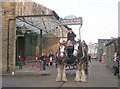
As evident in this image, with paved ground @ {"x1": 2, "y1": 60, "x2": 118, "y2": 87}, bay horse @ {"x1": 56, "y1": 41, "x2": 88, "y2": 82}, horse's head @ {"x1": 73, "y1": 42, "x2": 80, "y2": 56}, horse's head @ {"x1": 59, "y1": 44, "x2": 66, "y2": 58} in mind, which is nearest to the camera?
paved ground @ {"x1": 2, "y1": 60, "x2": 118, "y2": 87}

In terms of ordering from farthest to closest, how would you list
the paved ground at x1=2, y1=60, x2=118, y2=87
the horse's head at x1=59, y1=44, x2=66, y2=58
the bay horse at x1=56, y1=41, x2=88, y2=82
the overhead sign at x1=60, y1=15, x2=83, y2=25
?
the overhead sign at x1=60, y1=15, x2=83, y2=25
the bay horse at x1=56, y1=41, x2=88, y2=82
the horse's head at x1=59, y1=44, x2=66, y2=58
the paved ground at x1=2, y1=60, x2=118, y2=87

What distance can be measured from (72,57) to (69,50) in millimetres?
472

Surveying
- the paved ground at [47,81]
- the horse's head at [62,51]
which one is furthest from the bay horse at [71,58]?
the paved ground at [47,81]

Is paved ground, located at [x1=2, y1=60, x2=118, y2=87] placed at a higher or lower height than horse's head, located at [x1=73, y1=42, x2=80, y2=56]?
lower

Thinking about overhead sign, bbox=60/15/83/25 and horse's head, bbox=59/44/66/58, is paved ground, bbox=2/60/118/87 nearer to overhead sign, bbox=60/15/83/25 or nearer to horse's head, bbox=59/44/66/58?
horse's head, bbox=59/44/66/58

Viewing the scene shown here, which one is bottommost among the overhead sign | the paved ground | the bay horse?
the paved ground

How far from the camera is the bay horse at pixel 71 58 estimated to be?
16562mm

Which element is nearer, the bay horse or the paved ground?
the paved ground

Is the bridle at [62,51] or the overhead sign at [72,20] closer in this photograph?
the bridle at [62,51]

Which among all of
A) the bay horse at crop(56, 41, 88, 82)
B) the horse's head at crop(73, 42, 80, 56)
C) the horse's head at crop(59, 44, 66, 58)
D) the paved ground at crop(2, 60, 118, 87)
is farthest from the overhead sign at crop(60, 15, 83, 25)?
the horse's head at crop(59, 44, 66, 58)

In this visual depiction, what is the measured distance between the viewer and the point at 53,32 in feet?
149

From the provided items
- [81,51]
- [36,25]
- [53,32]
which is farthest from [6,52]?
[53,32]

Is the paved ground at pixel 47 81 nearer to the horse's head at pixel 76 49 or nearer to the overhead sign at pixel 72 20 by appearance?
the horse's head at pixel 76 49

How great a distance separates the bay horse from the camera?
16.6m
